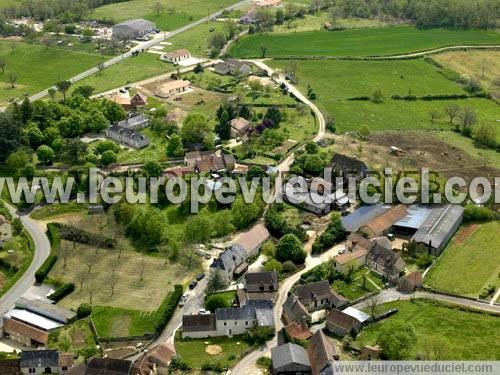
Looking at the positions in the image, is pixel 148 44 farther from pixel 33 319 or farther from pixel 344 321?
pixel 344 321

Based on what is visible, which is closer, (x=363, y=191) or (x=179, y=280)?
(x=179, y=280)

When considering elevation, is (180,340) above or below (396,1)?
below

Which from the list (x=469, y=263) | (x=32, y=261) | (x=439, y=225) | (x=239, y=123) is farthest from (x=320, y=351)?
(x=239, y=123)

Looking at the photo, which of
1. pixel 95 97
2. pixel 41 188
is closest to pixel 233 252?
pixel 41 188

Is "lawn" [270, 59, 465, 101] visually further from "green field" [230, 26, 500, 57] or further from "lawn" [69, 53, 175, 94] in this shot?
"lawn" [69, 53, 175, 94]

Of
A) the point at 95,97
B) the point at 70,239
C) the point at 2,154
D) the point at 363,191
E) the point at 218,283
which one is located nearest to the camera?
the point at 218,283

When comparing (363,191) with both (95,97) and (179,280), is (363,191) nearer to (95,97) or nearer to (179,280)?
(179,280)

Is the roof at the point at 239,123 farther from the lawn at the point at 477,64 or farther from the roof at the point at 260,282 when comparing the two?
the lawn at the point at 477,64

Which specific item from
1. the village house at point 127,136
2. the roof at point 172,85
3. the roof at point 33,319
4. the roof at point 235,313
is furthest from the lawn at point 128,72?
the roof at point 235,313
